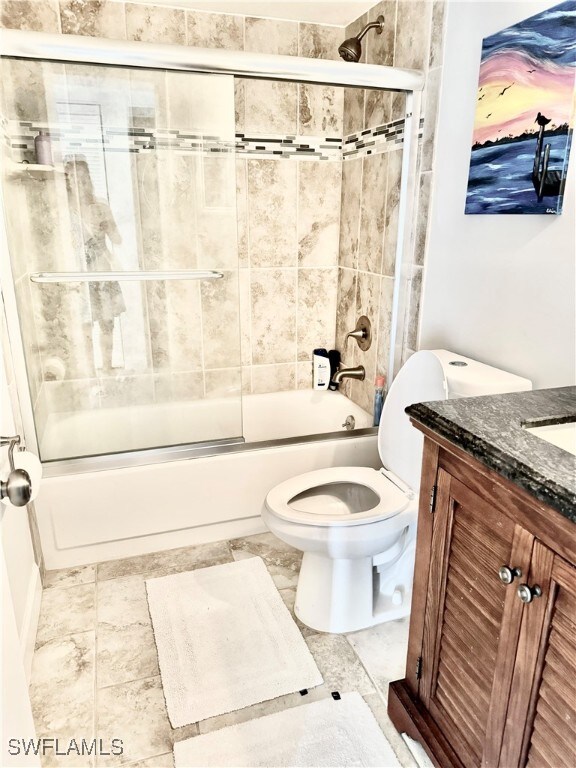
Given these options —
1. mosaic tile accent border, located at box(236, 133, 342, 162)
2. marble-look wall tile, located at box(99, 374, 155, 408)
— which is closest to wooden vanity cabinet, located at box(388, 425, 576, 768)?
marble-look wall tile, located at box(99, 374, 155, 408)

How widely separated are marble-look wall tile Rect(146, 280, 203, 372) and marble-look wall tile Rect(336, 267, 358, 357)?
0.83 metres

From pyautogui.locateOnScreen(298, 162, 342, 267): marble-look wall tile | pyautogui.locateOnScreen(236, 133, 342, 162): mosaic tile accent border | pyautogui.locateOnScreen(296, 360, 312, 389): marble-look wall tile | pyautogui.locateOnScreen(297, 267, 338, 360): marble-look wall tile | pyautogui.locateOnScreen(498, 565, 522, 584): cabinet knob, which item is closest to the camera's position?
pyautogui.locateOnScreen(498, 565, 522, 584): cabinet knob

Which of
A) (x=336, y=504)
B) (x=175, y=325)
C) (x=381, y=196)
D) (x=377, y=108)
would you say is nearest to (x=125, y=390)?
(x=175, y=325)

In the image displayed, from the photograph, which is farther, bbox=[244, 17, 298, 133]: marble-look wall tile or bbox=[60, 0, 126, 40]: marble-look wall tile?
bbox=[244, 17, 298, 133]: marble-look wall tile

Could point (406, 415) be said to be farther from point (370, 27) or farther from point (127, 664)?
point (370, 27)

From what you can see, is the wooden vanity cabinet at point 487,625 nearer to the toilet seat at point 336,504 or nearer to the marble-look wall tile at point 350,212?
the toilet seat at point 336,504

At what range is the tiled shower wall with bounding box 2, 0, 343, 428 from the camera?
2.23 meters

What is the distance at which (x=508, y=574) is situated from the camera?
3.03 ft

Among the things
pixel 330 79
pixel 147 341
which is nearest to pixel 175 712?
pixel 147 341

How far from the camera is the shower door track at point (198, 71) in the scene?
5.46 feet

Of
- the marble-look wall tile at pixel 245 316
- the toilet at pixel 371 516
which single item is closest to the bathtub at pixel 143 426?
the marble-look wall tile at pixel 245 316

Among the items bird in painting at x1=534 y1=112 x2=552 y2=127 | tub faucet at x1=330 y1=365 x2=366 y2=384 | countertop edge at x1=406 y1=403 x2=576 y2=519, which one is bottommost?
tub faucet at x1=330 y1=365 x2=366 y2=384

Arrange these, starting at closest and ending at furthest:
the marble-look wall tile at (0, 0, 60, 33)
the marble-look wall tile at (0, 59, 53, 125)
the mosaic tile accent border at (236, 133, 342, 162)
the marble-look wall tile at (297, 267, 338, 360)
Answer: the marble-look wall tile at (0, 59, 53, 125)
the marble-look wall tile at (0, 0, 60, 33)
the mosaic tile accent border at (236, 133, 342, 162)
the marble-look wall tile at (297, 267, 338, 360)

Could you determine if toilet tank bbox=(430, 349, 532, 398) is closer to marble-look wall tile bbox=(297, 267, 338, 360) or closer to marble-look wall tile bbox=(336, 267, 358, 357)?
marble-look wall tile bbox=(336, 267, 358, 357)
